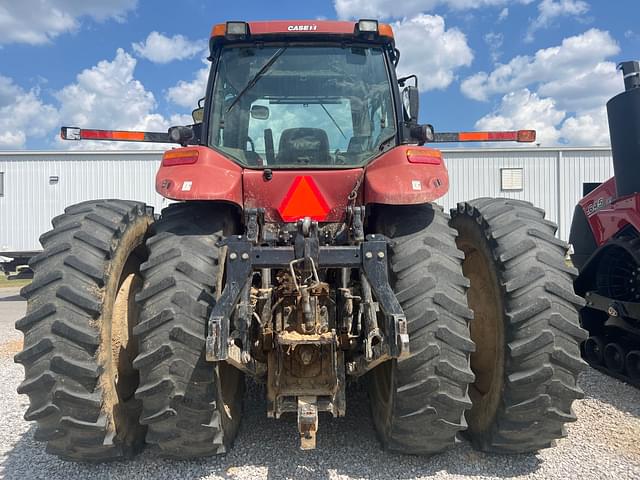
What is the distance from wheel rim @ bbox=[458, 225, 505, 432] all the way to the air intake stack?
2.07m

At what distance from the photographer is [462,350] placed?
2.60m

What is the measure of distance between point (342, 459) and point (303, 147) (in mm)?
1934

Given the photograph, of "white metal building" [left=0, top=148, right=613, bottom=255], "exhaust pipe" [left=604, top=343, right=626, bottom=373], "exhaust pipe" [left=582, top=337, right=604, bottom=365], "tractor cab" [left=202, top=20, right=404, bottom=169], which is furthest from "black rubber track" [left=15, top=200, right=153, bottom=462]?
"white metal building" [left=0, top=148, right=613, bottom=255]

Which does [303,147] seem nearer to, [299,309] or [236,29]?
[236,29]

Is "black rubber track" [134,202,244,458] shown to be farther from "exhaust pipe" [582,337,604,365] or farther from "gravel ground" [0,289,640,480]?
"exhaust pipe" [582,337,604,365]

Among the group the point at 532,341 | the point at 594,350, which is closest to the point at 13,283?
the point at 594,350

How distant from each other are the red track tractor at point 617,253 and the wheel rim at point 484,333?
1.87 metres

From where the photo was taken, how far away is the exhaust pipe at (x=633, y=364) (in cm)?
460

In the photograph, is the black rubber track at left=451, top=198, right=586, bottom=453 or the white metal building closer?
the black rubber track at left=451, top=198, right=586, bottom=453

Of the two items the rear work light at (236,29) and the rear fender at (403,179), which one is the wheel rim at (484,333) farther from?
the rear work light at (236,29)

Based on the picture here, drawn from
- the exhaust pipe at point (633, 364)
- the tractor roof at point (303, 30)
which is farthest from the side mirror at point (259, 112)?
the exhaust pipe at point (633, 364)

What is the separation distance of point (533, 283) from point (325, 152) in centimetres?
151

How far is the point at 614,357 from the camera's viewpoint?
503 cm

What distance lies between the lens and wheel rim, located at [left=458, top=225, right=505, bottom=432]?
289cm
